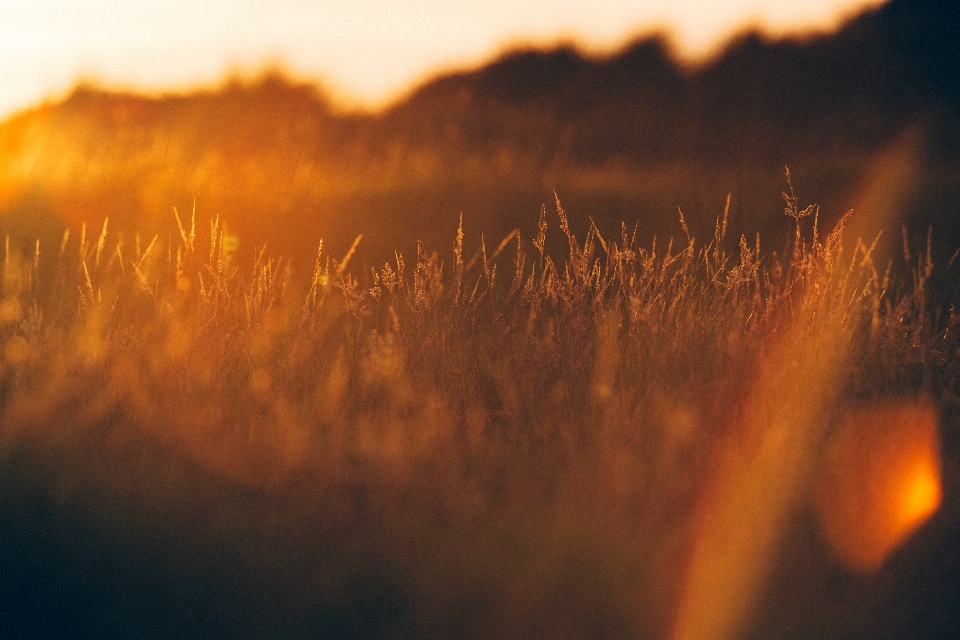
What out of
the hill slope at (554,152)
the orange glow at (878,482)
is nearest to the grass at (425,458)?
the orange glow at (878,482)

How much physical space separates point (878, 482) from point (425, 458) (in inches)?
55.9

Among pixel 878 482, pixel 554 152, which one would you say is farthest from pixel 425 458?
pixel 554 152

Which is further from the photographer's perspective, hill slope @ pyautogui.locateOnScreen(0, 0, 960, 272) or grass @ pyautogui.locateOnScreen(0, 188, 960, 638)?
hill slope @ pyautogui.locateOnScreen(0, 0, 960, 272)

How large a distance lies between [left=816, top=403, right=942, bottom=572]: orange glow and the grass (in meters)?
0.09

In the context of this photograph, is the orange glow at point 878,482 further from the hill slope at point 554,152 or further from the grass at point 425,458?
the hill slope at point 554,152

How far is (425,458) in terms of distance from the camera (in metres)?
2.85

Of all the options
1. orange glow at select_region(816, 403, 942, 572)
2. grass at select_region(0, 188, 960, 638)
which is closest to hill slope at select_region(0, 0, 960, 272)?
grass at select_region(0, 188, 960, 638)

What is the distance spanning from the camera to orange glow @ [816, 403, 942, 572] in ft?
8.73

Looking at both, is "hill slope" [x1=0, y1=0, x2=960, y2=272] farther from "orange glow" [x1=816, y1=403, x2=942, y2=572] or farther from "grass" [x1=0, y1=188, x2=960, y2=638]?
"orange glow" [x1=816, y1=403, x2=942, y2=572]

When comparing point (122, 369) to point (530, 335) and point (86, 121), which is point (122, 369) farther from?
point (86, 121)

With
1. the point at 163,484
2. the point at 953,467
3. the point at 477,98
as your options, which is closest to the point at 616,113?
the point at 477,98

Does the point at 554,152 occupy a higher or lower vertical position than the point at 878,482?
higher

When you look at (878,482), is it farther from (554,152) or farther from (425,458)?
(554,152)

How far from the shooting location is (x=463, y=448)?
2980 millimetres
